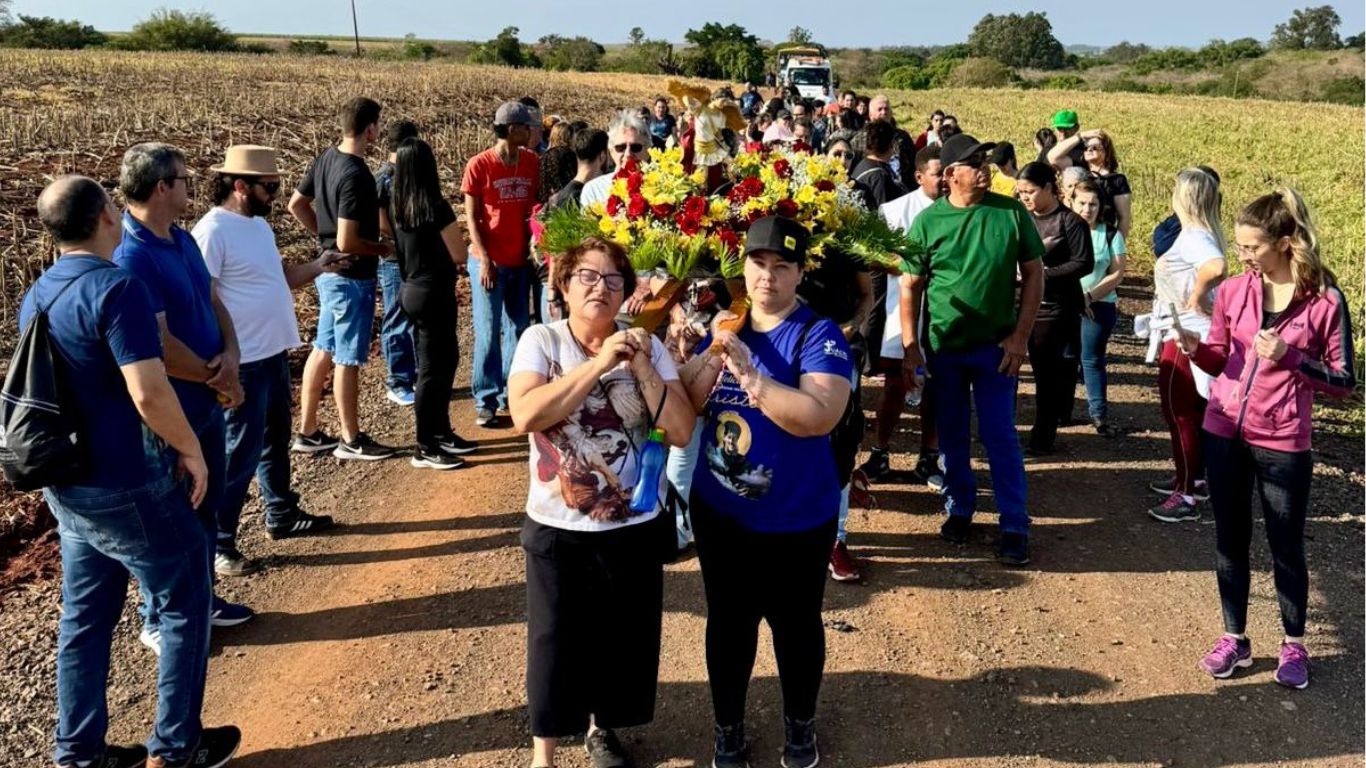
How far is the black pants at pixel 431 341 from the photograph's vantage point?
6133 mm

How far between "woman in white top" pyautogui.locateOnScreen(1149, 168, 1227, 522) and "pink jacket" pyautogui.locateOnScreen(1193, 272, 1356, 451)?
0.30m

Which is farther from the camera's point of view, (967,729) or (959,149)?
(959,149)

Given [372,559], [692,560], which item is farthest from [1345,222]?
[372,559]

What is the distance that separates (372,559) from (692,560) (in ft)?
5.52

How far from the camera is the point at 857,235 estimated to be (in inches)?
157

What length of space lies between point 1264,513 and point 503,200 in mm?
4797

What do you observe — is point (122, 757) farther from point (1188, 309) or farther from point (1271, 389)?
point (1188, 309)

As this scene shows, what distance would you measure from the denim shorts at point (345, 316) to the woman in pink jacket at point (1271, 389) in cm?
458

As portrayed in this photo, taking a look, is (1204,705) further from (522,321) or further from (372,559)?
(522,321)

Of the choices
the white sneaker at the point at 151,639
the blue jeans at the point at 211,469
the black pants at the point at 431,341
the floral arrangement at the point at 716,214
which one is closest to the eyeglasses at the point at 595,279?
the floral arrangement at the point at 716,214

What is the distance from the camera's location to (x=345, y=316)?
6102mm

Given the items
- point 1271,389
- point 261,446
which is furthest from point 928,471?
point 261,446

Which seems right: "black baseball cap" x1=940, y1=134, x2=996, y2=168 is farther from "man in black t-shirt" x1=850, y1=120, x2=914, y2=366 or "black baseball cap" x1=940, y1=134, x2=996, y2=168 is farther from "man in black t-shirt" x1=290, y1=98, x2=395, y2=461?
"man in black t-shirt" x1=290, y1=98, x2=395, y2=461

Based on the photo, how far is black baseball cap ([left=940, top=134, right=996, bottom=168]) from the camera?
16.1 ft
